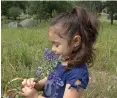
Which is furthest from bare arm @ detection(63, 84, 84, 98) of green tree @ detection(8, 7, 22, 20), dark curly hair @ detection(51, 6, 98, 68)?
green tree @ detection(8, 7, 22, 20)

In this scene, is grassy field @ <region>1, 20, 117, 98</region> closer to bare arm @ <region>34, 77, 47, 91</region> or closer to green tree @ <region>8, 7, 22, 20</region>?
bare arm @ <region>34, 77, 47, 91</region>

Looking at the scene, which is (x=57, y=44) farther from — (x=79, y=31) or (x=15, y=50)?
(x=15, y=50)

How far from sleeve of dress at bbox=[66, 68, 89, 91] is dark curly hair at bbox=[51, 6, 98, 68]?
0.05 meters

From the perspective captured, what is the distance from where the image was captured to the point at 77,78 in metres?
1.83

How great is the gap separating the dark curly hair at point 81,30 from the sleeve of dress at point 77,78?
0.05 meters

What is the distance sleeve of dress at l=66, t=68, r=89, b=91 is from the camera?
182 cm

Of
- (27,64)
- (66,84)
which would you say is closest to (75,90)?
(66,84)

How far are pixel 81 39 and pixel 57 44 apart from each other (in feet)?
0.43

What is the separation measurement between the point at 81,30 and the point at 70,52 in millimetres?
129

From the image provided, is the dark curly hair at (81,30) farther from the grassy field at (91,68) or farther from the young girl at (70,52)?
the grassy field at (91,68)

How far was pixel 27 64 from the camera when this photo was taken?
14.8ft

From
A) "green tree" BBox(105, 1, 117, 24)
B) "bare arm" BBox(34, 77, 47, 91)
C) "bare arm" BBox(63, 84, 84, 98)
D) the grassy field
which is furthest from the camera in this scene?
"green tree" BBox(105, 1, 117, 24)

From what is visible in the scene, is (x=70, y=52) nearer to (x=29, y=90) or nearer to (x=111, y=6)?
Result: (x=29, y=90)

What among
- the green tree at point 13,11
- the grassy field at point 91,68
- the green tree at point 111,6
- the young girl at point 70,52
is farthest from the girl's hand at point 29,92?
the green tree at point 13,11
